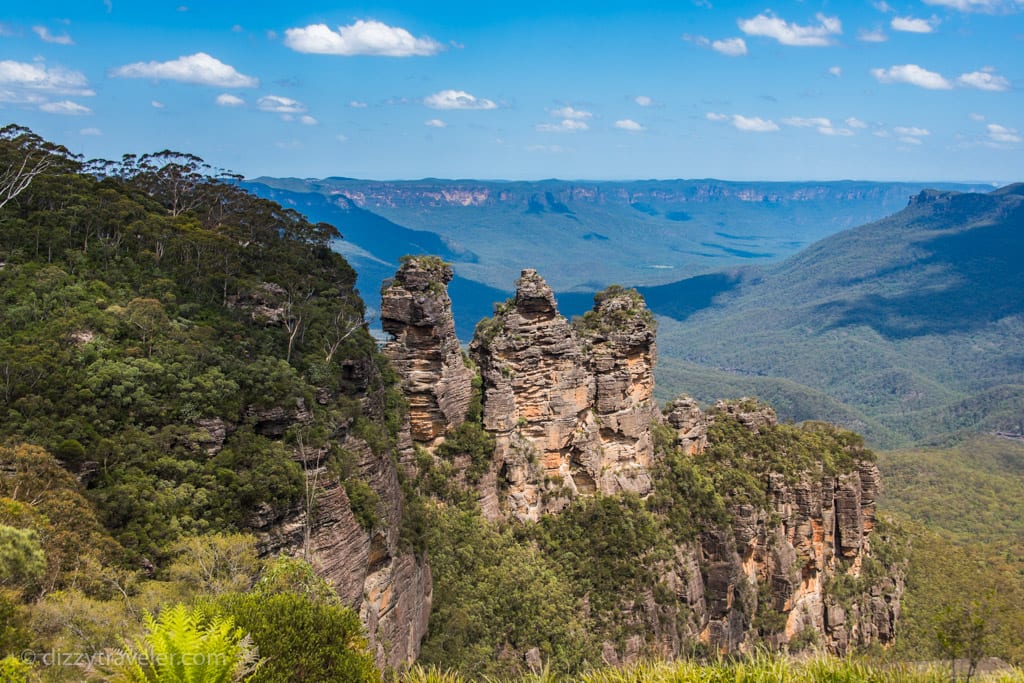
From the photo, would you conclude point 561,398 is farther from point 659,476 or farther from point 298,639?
point 298,639

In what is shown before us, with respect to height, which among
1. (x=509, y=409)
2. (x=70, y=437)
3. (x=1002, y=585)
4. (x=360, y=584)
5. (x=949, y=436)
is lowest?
(x=949, y=436)

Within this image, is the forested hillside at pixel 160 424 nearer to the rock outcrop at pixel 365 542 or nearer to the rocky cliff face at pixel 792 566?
the rock outcrop at pixel 365 542

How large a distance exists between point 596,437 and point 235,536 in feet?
83.2

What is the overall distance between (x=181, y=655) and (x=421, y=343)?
24996mm

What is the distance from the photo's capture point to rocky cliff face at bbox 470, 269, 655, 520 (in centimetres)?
4159

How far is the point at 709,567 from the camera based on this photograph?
46.0 m

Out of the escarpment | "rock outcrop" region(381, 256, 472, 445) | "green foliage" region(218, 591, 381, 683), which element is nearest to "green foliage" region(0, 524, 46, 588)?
"green foliage" region(218, 591, 381, 683)

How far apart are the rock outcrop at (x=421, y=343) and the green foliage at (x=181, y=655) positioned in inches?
921

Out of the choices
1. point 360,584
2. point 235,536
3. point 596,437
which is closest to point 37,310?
point 235,536

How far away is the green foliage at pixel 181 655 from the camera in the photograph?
14.5 metres

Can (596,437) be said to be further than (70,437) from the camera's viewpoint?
Yes

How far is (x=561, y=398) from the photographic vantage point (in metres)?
43.1

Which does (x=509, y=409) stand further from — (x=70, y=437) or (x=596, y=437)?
(x=70, y=437)

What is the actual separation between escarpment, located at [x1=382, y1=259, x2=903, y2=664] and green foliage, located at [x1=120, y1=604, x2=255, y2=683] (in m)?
23.8
